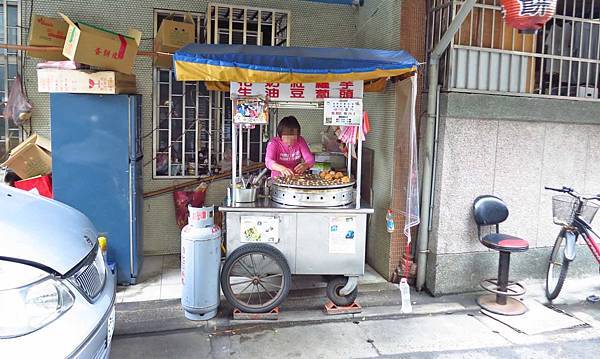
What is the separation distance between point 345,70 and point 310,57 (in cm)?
35

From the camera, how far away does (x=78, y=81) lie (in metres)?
5.10

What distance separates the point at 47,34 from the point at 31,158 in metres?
1.45

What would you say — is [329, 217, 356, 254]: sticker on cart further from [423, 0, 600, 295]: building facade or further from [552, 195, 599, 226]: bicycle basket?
[552, 195, 599, 226]: bicycle basket

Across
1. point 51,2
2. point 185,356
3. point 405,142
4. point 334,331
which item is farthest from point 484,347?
point 51,2

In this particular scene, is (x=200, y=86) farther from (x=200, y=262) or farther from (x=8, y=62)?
(x=200, y=262)

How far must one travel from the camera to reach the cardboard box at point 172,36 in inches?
237

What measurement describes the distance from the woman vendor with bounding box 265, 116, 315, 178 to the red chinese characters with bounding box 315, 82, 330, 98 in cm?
58

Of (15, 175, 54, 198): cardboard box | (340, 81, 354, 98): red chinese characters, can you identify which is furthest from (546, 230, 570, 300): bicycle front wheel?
(15, 175, 54, 198): cardboard box

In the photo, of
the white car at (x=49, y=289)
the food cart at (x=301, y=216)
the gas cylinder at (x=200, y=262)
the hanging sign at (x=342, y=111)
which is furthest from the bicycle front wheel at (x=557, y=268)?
the white car at (x=49, y=289)

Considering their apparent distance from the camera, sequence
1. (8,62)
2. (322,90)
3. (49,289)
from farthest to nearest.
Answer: (8,62) → (322,90) → (49,289)

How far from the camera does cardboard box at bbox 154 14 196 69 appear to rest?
6023mm

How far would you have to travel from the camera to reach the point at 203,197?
262 inches

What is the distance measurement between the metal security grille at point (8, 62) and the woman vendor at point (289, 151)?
3.33m

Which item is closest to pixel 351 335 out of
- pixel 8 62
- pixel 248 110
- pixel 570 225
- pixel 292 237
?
pixel 292 237
